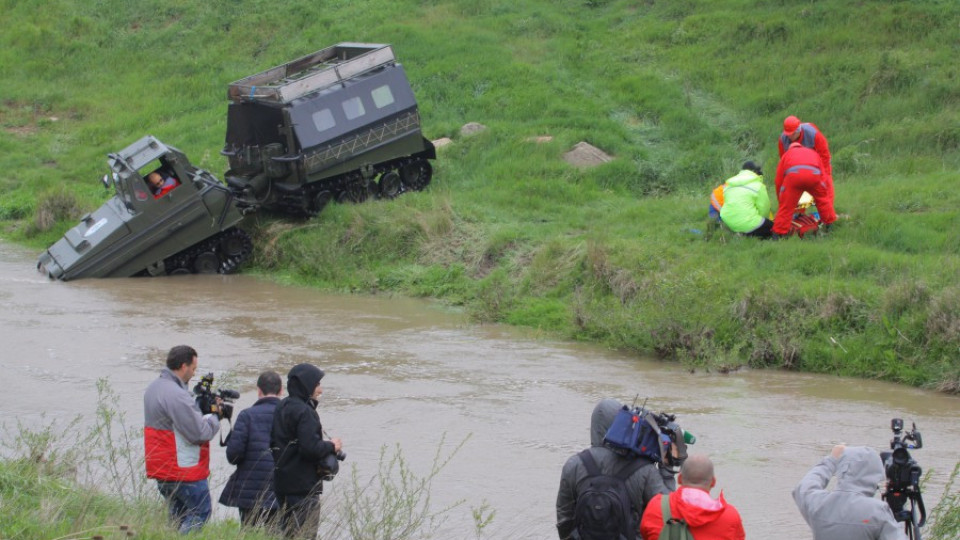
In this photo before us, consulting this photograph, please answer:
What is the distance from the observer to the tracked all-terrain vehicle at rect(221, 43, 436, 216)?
758 inches

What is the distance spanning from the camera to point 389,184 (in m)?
20.7

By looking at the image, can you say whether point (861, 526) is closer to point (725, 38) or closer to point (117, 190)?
point (117, 190)

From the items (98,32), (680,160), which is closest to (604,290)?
(680,160)

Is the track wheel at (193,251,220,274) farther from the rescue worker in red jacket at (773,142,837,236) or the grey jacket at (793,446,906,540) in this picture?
the grey jacket at (793,446,906,540)

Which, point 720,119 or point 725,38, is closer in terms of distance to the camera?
point 720,119

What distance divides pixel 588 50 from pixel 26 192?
12.2 metres

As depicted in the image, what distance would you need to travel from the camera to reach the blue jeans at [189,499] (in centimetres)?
723

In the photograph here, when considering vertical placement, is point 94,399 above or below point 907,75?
below

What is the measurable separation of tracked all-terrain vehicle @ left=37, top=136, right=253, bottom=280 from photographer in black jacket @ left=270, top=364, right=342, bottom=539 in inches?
474

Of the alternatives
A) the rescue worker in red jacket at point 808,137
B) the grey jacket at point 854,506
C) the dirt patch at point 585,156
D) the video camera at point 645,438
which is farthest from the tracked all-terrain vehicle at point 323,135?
the grey jacket at point 854,506

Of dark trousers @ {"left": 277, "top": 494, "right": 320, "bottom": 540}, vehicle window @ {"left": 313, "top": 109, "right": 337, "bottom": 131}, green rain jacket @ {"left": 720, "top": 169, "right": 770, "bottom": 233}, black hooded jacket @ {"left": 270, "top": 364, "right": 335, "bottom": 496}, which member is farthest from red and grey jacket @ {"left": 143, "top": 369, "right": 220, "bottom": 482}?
vehicle window @ {"left": 313, "top": 109, "right": 337, "bottom": 131}

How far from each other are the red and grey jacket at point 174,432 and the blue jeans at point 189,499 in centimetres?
6

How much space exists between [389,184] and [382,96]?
60.3 inches

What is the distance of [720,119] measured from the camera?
21.6 metres
